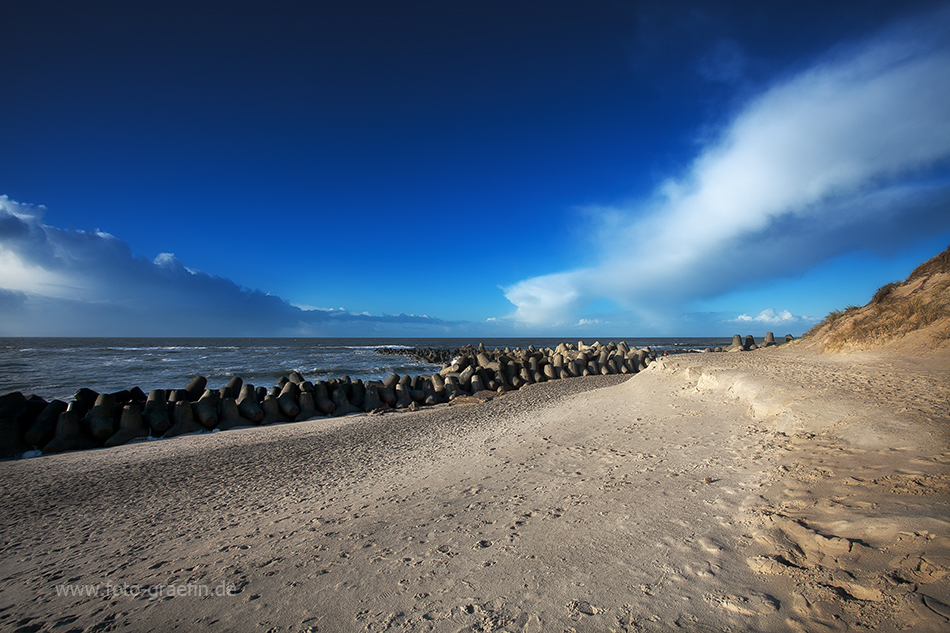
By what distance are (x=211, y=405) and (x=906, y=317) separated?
17012mm

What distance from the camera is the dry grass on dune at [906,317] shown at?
8711mm

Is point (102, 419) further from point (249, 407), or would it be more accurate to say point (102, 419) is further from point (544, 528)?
point (544, 528)

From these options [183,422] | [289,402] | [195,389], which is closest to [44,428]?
[183,422]

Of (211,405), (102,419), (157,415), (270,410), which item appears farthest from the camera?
(270,410)

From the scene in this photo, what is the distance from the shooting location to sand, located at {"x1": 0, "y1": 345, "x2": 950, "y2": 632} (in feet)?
8.84

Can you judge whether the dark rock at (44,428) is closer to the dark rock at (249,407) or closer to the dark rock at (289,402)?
the dark rock at (249,407)

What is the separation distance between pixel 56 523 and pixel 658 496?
6974 millimetres

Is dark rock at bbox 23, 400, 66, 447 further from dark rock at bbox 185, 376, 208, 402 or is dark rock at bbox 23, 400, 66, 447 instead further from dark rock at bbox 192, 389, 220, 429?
dark rock at bbox 185, 376, 208, 402

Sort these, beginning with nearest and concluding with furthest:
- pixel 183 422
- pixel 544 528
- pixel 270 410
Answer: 1. pixel 544 528
2. pixel 183 422
3. pixel 270 410

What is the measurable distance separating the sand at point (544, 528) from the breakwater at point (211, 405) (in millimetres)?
1427

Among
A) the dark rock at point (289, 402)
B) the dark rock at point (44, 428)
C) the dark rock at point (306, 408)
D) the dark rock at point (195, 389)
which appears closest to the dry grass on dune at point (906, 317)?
the dark rock at point (306, 408)

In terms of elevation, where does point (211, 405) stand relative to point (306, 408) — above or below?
above

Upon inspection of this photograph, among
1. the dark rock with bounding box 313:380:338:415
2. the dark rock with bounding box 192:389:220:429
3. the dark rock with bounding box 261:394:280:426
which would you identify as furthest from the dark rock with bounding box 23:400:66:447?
the dark rock with bounding box 313:380:338:415

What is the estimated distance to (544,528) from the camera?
12.6 feet
